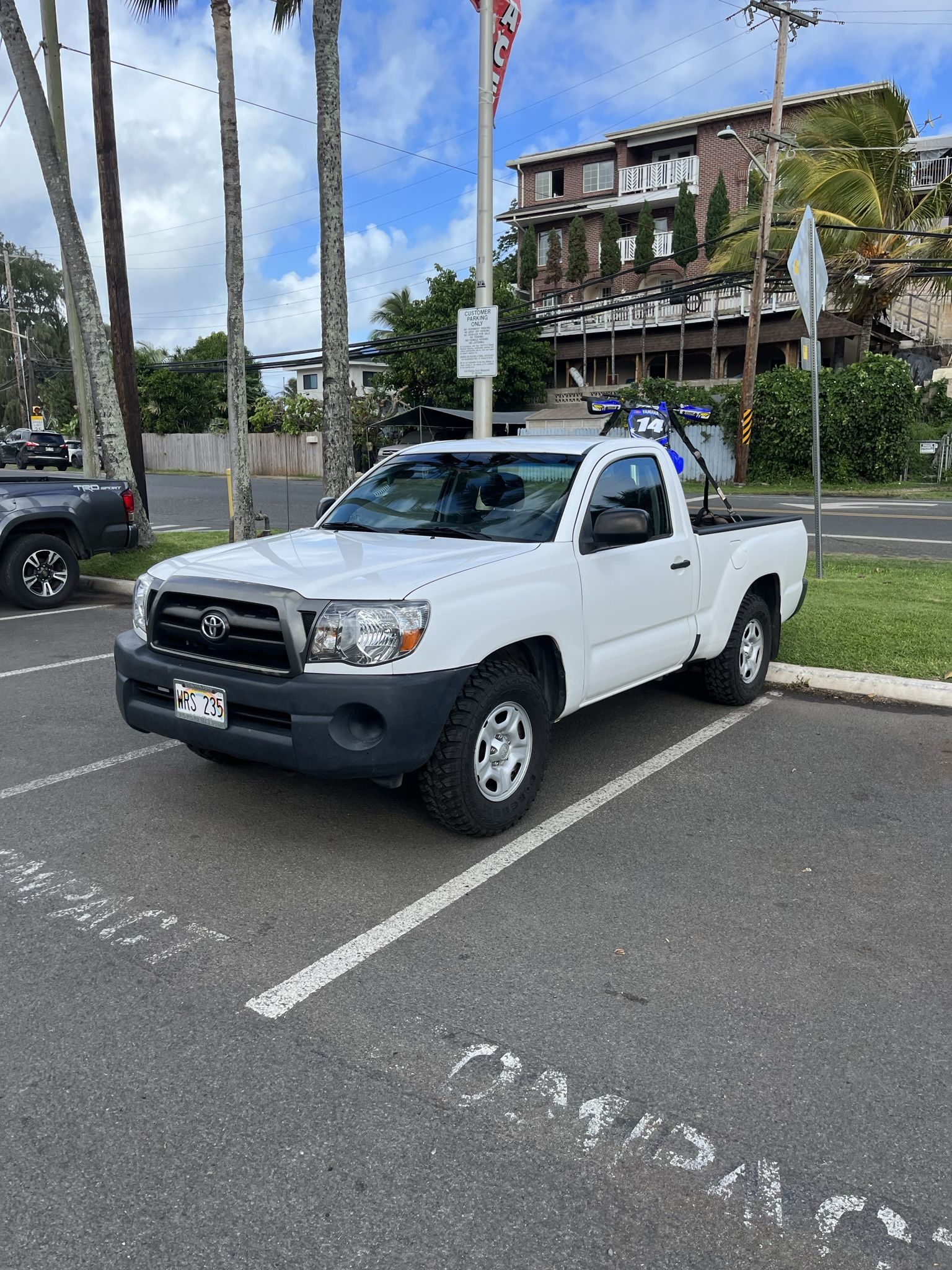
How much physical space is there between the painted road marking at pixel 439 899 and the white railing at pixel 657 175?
132 ft

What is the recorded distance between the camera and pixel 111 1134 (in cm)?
259

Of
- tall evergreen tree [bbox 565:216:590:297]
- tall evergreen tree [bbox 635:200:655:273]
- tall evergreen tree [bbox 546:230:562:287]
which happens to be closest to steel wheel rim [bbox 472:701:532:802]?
tall evergreen tree [bbox 635:200:655:273]

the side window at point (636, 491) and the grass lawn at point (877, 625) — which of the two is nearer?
the side window at point (636, 491)

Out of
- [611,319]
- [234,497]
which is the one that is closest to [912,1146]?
[234,497]

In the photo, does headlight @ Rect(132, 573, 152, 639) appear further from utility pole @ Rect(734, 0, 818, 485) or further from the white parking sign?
utility pole @ Rect(734, 0, 818, 485)

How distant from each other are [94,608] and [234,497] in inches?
138

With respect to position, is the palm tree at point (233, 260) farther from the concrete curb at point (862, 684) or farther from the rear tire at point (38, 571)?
the concrete curb at point (862, 684)

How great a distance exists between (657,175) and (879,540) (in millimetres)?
31145

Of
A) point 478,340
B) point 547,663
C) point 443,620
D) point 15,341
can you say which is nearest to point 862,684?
point 547,663

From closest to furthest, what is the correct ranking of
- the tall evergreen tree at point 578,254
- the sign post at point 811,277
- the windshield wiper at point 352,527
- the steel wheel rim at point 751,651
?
the windshield wiper at point 352,527, the steel wheel rim at point 751,651, the sign post at point 811,277, the tall evergreen tree at point 578,254

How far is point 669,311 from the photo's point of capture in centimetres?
3994

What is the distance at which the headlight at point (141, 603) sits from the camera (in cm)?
466

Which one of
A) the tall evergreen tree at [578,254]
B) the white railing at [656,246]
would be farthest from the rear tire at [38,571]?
the tall evergreen tree at [578,254]

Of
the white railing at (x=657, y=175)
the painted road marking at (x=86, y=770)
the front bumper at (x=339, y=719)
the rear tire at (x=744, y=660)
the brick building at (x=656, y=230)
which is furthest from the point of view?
the white railing at (x=657, y=175)
